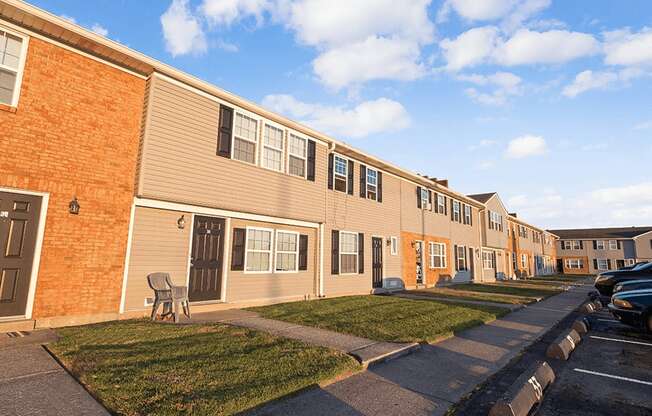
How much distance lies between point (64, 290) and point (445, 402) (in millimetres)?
7547

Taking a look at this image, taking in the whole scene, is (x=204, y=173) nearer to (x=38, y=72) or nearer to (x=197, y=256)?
(x=197, y=256)

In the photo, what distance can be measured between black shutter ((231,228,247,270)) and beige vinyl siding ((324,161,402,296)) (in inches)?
154

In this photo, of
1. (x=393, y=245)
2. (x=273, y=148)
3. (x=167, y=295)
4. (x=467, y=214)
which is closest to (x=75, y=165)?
(x=167, y=295)

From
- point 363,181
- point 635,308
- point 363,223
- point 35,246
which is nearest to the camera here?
point 35,246

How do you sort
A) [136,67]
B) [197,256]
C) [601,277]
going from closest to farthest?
[136,67] < [197,256] < [601,277]

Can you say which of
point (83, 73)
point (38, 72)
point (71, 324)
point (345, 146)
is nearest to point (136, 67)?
point (83, 73)

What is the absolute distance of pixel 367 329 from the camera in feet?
24.2

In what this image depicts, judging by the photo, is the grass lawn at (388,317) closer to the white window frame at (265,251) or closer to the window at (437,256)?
the white window frame at (265,251)

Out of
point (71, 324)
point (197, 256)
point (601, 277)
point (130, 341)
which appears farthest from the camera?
point (601, 277)

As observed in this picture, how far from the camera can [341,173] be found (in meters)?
14.7

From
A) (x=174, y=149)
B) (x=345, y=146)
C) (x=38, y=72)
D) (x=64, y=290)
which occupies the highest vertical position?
(x=345, y=146)

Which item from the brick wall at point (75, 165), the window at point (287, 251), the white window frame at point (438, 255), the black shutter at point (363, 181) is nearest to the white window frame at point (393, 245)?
the black shutter at point (363, 181)

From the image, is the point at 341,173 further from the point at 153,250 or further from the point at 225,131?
the point at 153,250

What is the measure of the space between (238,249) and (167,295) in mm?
2686
